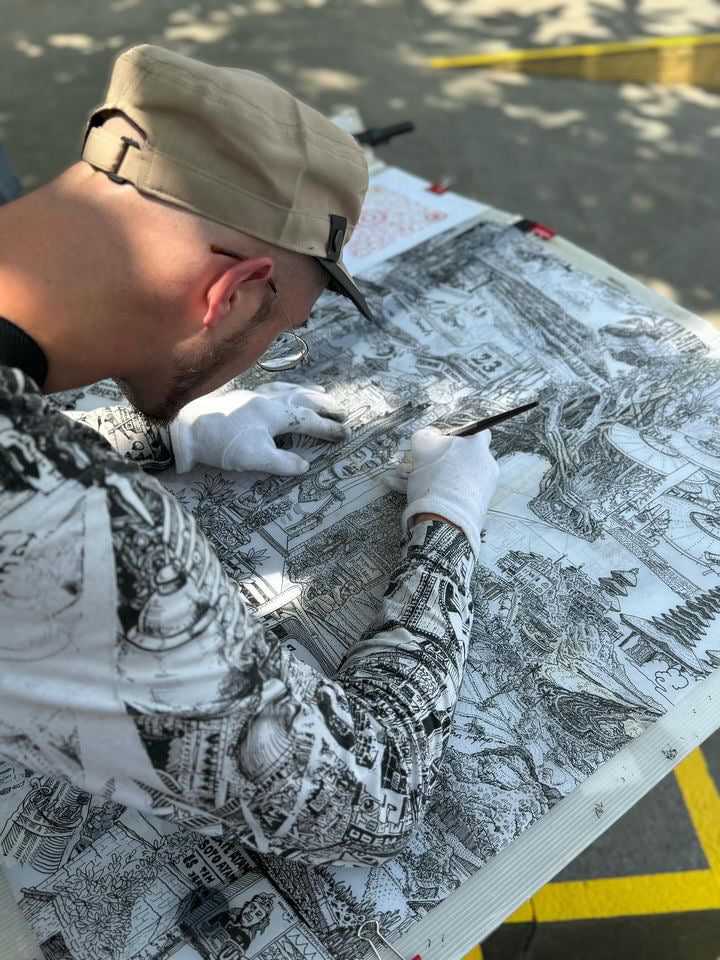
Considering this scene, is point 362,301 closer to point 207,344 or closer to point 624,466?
point 207,344

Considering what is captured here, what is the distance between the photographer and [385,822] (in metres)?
0.93

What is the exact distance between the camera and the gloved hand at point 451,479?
4.10ft

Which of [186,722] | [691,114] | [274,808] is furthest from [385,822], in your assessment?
[691,114]

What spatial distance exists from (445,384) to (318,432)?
316 millimetres

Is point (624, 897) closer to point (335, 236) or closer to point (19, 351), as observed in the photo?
point (335, 236)

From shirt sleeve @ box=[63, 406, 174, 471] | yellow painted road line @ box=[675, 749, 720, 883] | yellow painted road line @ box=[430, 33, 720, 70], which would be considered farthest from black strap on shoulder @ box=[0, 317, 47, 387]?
yellow painted road line @ box=[430, 33, 720, 70]

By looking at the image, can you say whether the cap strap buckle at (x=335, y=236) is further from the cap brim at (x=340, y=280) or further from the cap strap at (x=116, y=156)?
the cap strap at (x=116, y=156)

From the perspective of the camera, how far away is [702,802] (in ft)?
5.78

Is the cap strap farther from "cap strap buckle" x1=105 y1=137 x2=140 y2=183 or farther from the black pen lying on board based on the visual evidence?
the black pen lying on board

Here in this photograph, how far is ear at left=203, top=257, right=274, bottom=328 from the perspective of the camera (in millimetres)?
1002

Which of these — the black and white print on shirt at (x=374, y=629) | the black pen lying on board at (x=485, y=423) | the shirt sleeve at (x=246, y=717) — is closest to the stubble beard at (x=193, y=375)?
the black and white print on shirt at (x=374, y=629)

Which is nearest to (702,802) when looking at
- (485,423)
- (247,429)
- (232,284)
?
(485,423)

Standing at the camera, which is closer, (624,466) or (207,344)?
(207,344)

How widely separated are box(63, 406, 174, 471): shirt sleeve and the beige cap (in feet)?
1.68
